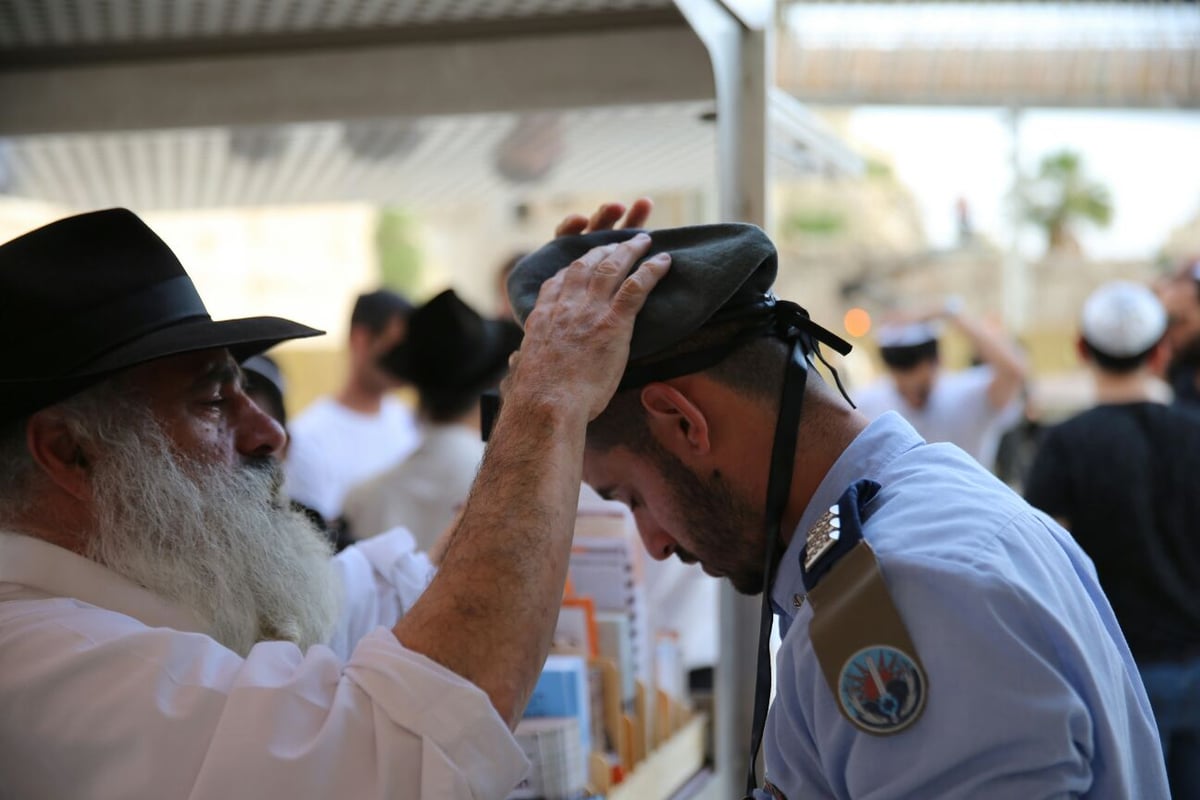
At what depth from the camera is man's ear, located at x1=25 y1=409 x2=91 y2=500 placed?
1504 millimetres

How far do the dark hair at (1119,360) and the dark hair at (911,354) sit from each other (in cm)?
129

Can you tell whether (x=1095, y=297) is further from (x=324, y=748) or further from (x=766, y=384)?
(x=324, y=748)

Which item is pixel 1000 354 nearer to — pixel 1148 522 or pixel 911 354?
pixel 911 354

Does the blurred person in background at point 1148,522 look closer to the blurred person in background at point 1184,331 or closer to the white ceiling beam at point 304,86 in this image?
the blurred person in background at point 1184,331

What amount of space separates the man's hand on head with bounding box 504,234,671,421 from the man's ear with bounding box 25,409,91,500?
0.57 meters

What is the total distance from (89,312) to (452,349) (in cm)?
199

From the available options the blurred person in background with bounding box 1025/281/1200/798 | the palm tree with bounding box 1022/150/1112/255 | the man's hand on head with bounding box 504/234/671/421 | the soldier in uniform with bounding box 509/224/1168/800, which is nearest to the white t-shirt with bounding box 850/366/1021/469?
the blurred person in background with bounding box 1025/281/1200/798

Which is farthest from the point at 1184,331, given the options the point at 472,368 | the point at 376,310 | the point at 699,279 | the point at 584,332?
the point at 584,332

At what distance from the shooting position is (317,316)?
25.1 m

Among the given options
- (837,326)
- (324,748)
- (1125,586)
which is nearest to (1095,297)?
(1125,586)

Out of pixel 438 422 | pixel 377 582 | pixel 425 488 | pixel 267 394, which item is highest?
pixel 267 394

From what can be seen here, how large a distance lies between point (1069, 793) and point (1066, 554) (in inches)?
13.6

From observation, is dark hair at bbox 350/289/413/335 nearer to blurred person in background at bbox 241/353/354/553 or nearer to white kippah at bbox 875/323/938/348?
blurred person in background at bbox 241/353/354/553

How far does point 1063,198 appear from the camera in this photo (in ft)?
95.9
